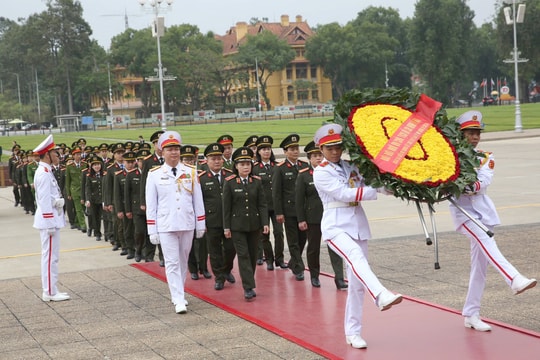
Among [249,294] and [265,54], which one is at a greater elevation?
[265,54]

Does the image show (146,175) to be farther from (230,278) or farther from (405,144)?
(405,144)

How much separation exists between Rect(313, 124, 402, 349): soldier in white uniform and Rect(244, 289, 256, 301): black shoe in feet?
7.94

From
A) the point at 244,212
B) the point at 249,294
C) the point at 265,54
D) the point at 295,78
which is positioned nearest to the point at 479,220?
the point at 249,294

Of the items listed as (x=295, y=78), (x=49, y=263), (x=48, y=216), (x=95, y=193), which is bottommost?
(x=49, y=263)

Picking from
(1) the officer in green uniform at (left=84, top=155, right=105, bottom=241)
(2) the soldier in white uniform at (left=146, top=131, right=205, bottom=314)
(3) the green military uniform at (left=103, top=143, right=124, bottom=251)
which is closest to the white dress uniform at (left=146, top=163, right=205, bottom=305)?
(2) the soldier in white uniform at (left=146, top=131, right=205, bottom=314)

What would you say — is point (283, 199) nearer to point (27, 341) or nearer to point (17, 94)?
point (27, 341)

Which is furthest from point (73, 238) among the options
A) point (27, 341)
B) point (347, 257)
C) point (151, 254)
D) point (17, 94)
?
point (17, 94)

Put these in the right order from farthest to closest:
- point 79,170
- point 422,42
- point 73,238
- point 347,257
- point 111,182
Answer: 1. point 422,42
2. point 79,170
3. point 73,238
4. point 111,182
5. point 347,257

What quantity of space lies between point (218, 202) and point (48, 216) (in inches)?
82.2

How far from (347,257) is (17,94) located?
5567 inches

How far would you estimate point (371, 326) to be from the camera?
792cm

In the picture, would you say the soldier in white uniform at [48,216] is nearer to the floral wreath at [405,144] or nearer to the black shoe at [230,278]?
the black shoe at [230,278]

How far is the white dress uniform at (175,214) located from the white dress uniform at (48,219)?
1412 millimetres

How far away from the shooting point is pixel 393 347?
7.12m
